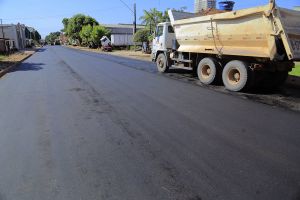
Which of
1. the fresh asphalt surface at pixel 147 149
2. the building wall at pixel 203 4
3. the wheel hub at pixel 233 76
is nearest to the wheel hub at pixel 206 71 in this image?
the wheel hub at pixel 233 76

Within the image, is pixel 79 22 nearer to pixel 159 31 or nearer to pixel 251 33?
pixel 159 31

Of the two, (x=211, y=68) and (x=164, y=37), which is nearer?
(x=211, y=68)

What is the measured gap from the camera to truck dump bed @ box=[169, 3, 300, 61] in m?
10.4

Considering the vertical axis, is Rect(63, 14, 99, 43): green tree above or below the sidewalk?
above

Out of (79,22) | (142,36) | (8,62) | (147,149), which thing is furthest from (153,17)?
(79,22)

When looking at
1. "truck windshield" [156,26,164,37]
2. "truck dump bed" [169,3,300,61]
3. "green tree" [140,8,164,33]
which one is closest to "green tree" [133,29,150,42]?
"green tree" [140,8,164,33]

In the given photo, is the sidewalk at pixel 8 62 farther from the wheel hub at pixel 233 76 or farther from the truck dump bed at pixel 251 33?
the wheel hub at pixel 233 76

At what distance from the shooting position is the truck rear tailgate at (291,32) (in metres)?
10.3

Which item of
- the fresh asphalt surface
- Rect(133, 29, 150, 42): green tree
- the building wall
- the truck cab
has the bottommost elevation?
the fresh asphalt surface

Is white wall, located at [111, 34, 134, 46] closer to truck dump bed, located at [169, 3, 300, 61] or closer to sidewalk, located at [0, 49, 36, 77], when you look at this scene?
sidewalk, located at [0, 49, 36, 77]

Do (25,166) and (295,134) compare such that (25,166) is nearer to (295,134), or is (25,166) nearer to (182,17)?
(295,134)

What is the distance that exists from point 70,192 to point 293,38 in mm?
8597

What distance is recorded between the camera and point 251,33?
11.4 meters

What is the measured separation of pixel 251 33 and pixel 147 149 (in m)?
7.08
